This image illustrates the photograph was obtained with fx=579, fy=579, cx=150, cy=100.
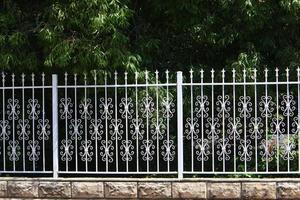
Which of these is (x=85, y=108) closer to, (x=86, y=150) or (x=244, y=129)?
(x=86, y=150)

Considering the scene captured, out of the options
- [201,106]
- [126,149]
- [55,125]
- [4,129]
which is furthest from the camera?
[4,129]

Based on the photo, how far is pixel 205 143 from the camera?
7.68 m

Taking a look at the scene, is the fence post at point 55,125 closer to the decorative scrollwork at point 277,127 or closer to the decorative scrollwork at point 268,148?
the decorative scrollwork at point 268,148

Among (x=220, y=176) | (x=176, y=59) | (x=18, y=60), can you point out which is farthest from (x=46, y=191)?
(x=176, y=59)

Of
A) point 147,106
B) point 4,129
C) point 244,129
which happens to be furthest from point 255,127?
point 4,129

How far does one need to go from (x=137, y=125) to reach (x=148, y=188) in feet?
2.75

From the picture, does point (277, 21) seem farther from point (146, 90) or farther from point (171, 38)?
point (146, 90)

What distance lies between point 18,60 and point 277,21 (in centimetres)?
395

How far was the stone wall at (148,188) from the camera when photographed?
735 centimetres

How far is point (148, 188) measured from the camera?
7.52m

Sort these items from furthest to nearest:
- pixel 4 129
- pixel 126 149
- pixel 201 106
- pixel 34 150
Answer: pixel 4 129
pixel 34 150
pixel 126 149
pixel 201 106

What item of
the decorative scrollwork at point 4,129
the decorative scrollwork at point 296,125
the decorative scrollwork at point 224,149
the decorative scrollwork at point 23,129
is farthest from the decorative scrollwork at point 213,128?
the decorative scrollwork at point 4,129

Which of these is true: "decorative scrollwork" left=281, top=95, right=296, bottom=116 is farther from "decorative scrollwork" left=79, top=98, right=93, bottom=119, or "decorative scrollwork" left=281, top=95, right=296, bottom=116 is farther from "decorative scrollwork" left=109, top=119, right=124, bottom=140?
"decorative scrollwork" left=79, top=98, right=93, bottom=119

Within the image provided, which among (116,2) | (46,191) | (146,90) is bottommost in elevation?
(46,191)
